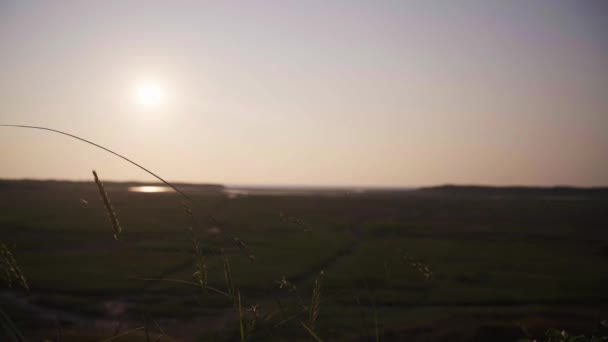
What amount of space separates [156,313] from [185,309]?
138cm

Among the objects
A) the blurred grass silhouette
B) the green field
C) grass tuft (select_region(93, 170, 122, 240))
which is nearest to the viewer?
grass tuft (select_region(93, 170, 122, 240))

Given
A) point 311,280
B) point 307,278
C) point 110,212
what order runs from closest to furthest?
point 110,212, point 311,280, point 307,278

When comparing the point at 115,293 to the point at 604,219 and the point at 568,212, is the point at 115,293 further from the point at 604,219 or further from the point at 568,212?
the point at 568,212

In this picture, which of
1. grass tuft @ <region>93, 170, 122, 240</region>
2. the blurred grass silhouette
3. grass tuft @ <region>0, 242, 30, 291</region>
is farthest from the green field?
grass tuft @ <region>0, 242, 30, 291</region>

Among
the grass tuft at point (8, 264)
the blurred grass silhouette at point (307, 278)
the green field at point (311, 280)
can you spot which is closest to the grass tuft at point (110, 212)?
the blurred grass silhouette at point (307, 278)

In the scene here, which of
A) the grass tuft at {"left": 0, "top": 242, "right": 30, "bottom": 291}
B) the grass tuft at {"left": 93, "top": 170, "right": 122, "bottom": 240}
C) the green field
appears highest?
the grass tuft at {"left": 93, "top": 170, "right": 122, "bottom": 240}

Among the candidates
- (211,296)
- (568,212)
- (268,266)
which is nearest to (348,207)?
(568,212)

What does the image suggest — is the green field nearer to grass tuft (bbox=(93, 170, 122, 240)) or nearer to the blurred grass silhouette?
the blurred grass silhouette

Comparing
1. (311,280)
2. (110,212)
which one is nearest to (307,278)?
(311,280)

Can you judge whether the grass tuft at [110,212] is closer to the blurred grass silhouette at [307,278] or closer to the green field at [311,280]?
the blurred grass silhouette at [307,278]

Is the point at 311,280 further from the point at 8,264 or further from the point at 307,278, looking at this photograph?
the point at 8,264

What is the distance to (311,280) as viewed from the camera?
26656mm

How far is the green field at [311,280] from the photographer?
17031 millimetres

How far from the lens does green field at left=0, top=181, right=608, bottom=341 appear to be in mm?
17031
